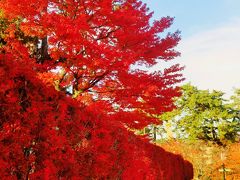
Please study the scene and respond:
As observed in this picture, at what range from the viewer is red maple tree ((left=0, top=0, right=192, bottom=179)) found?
14.1 ft

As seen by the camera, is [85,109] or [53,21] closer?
[85,109]

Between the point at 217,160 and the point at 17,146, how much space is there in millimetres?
26073

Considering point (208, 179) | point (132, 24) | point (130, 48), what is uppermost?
point (132, 24)

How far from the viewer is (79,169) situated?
5574 mm

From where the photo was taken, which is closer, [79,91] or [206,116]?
[79,91]

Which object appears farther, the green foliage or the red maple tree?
the green foliage

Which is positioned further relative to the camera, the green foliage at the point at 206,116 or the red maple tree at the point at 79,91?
the green foliage at the point at 206,116

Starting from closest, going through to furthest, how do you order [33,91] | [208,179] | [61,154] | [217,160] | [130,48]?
[33,91] < [61,154] < [130,48] < [208,179] < [217,160]

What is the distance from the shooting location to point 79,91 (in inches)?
537

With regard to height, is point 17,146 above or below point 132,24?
below

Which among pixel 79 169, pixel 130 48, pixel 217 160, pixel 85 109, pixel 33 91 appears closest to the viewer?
pixel 33 91

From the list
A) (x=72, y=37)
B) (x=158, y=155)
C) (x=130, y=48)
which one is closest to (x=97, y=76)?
(x=130, y=48)

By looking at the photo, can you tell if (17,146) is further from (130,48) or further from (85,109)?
(130,48)

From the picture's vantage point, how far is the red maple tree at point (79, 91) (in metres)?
4.30
